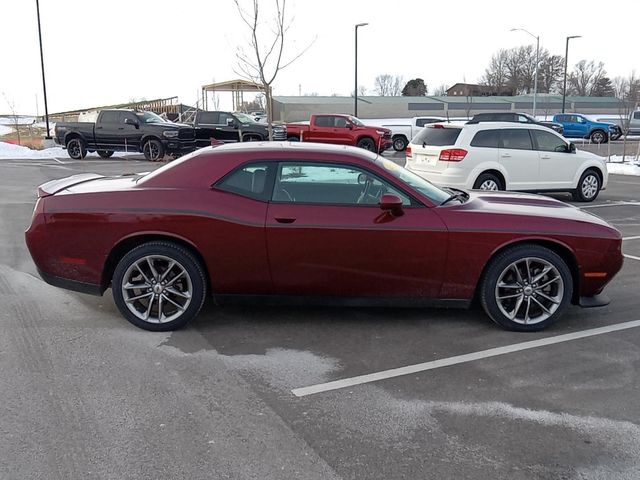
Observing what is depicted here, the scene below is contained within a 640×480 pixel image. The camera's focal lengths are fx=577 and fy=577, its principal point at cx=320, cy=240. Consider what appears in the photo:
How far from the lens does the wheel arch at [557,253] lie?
4.72m

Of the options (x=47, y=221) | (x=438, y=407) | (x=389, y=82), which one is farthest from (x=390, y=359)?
(x=389, y=82)

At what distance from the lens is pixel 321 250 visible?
15.2ft

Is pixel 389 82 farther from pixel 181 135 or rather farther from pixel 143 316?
pixel 143 316

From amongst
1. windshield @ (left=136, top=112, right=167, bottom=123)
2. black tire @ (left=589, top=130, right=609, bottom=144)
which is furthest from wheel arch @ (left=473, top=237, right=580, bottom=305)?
black tire @ (left=589, top=130, right=609, bottom=144)

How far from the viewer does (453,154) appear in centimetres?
1073

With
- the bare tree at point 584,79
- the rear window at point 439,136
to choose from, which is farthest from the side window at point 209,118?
the bare tree at point 584,79

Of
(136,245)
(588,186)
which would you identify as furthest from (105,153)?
(136,245)

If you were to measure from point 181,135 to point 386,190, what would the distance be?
17.2 meters

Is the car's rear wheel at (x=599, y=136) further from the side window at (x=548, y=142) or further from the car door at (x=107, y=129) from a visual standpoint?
the car door at (x=107, y=129)

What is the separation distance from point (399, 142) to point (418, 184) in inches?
950

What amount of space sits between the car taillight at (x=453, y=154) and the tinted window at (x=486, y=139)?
357mm

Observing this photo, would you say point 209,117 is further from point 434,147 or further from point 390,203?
point 390,203

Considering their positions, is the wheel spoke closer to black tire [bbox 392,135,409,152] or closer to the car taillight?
the car taillight

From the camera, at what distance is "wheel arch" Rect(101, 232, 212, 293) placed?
4.68m
